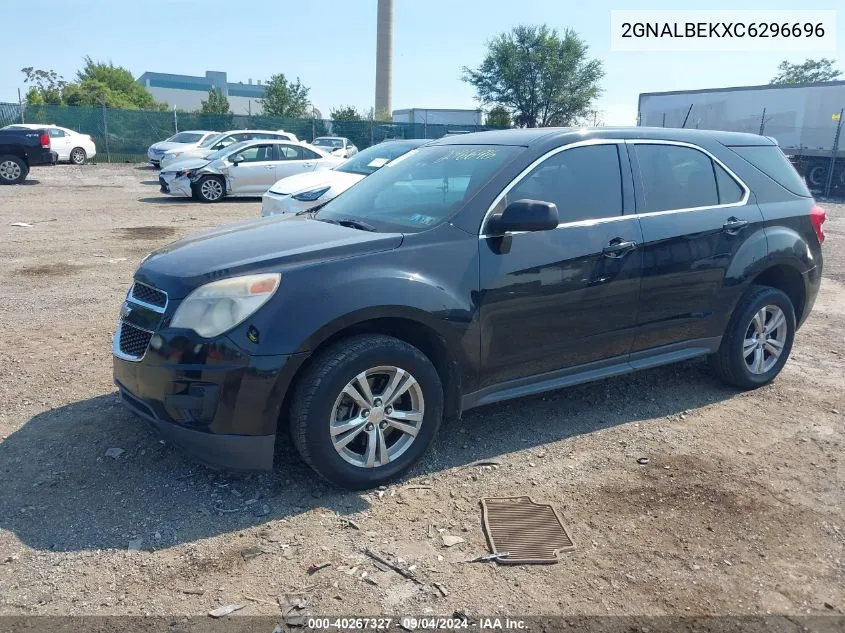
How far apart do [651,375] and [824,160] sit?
2279 centimetres

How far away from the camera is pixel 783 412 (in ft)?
16.4

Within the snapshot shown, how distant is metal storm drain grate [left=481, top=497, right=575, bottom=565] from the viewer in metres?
3.24

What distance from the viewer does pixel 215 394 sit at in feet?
11.1

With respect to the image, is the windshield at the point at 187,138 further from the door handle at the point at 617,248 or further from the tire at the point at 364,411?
the tire at the point at 364,411

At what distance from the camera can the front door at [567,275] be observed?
402cm

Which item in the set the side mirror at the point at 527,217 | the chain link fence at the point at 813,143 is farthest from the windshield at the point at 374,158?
the chain link fence at the point at 813,143

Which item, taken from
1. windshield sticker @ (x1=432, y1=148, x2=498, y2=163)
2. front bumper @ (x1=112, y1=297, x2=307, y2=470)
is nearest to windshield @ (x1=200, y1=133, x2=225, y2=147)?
windshield sticker @ (x1=432, y1=148, x2=498, y2=163)

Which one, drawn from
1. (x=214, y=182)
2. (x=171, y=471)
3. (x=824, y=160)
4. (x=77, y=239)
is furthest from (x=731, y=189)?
(x=824, y=160)

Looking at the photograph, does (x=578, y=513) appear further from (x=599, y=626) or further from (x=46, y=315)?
(x=46, y=315)

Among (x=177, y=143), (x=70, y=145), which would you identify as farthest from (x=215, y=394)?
(x=70, y=145)

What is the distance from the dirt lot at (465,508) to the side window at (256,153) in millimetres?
12785

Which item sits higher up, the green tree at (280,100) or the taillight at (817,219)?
the green tree at (280,100)

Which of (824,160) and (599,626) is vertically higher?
(824,160)

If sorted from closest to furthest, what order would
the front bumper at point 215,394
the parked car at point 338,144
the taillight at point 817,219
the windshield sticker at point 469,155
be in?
the front bumper at point 215,394, the windshield sticker at point 469,155, the taillight at point 817,219, the parked car at point 338,144
